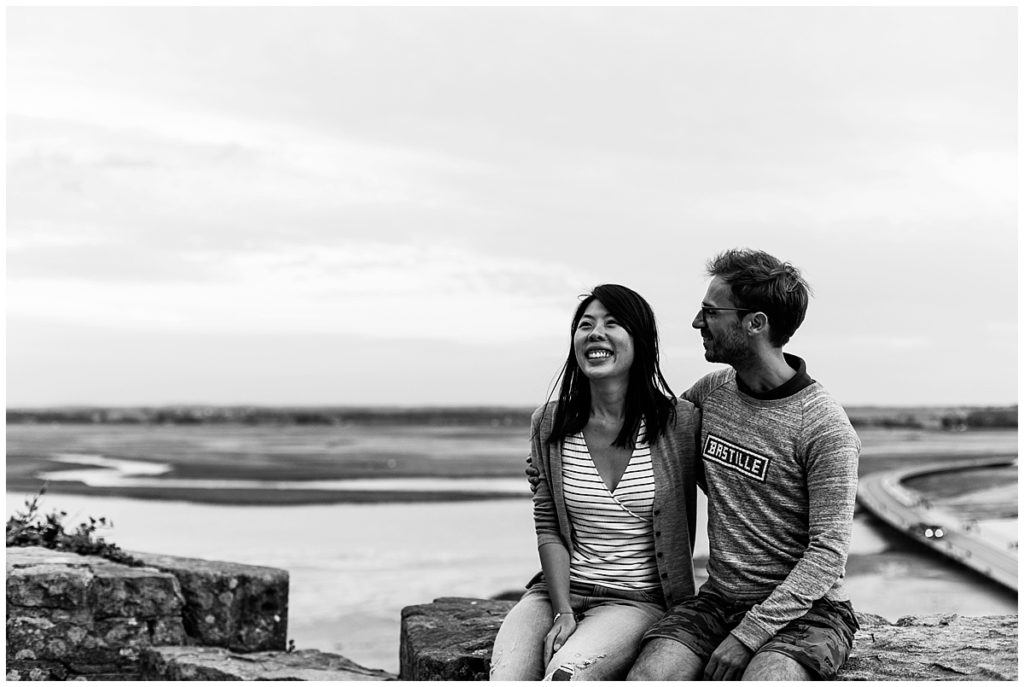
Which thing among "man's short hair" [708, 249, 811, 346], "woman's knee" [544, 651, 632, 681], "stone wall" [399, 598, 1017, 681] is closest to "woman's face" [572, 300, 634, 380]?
"man's short hair" [708, 249, 811, 346]

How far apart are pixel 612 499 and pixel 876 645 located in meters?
1.37

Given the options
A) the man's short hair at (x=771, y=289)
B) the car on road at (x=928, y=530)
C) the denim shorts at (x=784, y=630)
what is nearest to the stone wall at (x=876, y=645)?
the denim shorts at (x=784, y=630)

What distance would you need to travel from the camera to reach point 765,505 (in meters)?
3.46

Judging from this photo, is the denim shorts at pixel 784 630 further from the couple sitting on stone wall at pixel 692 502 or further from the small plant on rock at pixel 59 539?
the small plant on rock at pixel 59 539

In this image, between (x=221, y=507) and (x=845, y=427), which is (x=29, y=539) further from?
(x=221, y=507)

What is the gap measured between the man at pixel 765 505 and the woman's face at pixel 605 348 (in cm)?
27

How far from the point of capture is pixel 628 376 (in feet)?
12.6

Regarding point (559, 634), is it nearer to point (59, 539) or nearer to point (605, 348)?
point (605, 348)

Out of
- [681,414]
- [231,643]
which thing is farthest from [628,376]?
Answer: [231,643]

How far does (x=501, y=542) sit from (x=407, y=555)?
185 cm

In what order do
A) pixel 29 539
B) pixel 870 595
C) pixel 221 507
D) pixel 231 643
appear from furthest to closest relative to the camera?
pixel 221 507
pixel 870 595
pixel 29 539
pixel 231 643

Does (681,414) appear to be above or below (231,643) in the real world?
above

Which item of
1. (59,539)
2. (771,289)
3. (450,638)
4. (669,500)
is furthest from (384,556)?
(771,289)

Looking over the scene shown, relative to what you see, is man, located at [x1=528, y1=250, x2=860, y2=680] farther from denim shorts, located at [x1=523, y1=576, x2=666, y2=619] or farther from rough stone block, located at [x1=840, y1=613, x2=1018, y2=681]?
rough stone block, located at [x1=840, y1=613, x2=1018, y2=681]
